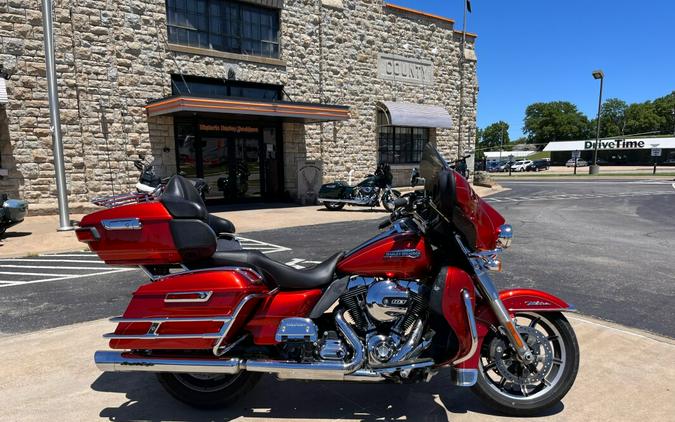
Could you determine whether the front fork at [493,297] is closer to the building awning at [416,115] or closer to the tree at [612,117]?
the building awning at [416,115]

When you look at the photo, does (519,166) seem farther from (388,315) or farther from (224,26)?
(388,315)

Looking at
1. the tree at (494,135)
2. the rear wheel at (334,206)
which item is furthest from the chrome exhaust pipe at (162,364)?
the tree at (494,135)

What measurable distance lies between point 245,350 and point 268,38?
1616 cm

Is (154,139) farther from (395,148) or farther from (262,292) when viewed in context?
(262,292)

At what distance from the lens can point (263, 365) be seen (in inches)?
103

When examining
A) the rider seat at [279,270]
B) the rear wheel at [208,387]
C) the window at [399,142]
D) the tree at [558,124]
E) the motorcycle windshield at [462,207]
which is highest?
the tree at [558,124]

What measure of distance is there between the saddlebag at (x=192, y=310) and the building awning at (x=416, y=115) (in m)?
18.0

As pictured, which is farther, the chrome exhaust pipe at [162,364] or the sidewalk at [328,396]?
the sidewalk at [328,396]

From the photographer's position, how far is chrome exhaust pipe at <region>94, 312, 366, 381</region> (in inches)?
101

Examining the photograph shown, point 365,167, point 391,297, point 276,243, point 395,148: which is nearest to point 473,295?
point 391,297

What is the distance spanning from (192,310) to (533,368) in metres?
2.22

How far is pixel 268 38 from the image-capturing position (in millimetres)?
16844

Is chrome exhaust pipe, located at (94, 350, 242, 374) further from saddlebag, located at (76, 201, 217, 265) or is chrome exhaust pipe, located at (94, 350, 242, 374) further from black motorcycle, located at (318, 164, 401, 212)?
black motorcycle, located at (318, 164, 401, 212)

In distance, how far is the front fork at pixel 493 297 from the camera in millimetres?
2672
